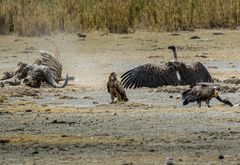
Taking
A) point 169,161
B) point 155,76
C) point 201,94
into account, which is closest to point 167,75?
point 155,76

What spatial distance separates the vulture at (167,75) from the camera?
1698 centimetres

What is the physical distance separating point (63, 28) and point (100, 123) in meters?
17.0

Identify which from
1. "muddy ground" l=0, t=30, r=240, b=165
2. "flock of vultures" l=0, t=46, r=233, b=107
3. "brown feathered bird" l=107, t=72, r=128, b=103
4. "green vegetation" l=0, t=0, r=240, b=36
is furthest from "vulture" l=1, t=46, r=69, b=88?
"green vegetation" l=0, t=0, r=240, b=36

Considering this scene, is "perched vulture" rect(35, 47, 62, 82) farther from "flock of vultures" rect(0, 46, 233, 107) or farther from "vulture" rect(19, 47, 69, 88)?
"vulture" rect(19, 47, 69, 88)

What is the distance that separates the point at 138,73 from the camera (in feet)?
56.9

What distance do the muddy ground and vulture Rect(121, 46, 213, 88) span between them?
0.18 metres

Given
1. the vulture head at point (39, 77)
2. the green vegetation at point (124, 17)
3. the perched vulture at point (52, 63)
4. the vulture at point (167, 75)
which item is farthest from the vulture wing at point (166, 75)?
the green vegetation at point (124, 17)

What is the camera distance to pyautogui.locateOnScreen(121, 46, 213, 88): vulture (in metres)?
17.0

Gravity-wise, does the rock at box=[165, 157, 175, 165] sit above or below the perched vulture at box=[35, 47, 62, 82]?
above

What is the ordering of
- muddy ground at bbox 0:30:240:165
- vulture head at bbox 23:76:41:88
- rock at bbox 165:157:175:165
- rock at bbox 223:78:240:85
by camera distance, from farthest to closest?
vulture head at bbox 23:76:41:88 → rock at bbox 223:78:240:85 → muddy ground at bbox 0:30:240:165 → rock at bbox 165:157:175:165

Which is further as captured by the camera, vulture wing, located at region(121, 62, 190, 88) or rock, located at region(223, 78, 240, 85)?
rock, located at region(223, 78, 240, 85)

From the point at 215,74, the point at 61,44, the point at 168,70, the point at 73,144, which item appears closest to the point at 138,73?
the point at 168,70

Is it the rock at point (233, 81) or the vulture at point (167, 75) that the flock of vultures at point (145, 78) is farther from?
the rock at point (233, 81)

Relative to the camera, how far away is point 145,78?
17.3 metres
